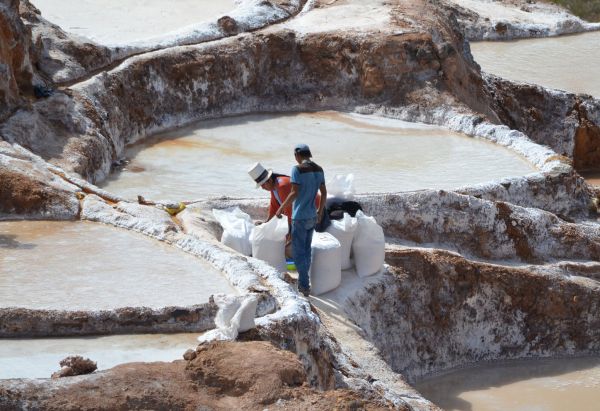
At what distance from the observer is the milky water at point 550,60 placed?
66.7 feet

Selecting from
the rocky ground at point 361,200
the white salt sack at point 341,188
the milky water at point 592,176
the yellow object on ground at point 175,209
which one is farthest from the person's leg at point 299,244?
the milky water at point 592,176

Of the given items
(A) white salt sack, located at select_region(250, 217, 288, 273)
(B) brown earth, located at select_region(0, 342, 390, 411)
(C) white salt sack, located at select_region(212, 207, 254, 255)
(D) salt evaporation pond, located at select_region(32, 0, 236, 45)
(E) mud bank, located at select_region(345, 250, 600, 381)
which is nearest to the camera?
(B) brown earth, located at select_region(0, 342, 390, 411)

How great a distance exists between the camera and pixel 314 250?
11.2m

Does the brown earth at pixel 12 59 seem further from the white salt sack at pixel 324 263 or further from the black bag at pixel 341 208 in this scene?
the white salt sack at pixel 324 263

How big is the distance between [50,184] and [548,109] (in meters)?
10.2

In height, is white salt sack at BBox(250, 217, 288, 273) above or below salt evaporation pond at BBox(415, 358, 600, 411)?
above

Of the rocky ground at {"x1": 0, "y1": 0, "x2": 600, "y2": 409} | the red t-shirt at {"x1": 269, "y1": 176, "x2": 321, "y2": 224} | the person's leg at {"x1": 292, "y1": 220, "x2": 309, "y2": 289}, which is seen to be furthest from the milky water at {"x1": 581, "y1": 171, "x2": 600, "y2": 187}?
the person's leg at {"x1": 292, "y1": 220, "x2": 309, "y2": 289}

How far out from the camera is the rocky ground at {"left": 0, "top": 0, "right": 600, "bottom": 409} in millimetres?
7652

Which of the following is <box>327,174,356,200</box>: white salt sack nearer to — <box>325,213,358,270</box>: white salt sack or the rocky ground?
<box>325,213,358,270</box>: white salt sack

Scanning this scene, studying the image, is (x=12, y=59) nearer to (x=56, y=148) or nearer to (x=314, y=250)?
(x=56, y=148)

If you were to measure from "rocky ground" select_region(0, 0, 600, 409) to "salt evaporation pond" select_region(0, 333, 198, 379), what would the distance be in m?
0.14

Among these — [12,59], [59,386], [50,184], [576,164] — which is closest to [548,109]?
[576,164]

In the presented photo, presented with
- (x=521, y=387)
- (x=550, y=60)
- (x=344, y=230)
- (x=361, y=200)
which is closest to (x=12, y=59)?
(x=361, y=200)

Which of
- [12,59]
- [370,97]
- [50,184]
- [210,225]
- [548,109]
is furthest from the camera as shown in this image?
[548,109]
